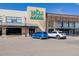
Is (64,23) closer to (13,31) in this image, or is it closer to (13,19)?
(13,19)

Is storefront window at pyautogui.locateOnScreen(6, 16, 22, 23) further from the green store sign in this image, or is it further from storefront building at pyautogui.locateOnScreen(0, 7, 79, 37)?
the green store sign

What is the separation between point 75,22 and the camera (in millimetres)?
51125

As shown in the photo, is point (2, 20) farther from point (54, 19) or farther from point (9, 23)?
point (54, 19)

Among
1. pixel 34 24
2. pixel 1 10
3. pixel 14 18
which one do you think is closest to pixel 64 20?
pixel 34 24

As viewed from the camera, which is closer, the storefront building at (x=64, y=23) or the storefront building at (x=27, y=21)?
the storefront building at (x=27, y=21)

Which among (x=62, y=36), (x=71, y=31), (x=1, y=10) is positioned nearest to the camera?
(x=62, y=36)

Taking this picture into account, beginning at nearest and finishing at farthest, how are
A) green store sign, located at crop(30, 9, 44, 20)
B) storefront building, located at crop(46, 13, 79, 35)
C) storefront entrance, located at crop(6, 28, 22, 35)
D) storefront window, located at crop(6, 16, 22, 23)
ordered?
green store sign, located at crop(30, 9, 44, 20), storefront entrance, located at crop(6, 28, 22, 35), storefront window, located at crop(6, 16, 22, 23), storefront building, located at crop(46, 13, 79, 35)

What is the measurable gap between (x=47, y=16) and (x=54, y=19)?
2014mm

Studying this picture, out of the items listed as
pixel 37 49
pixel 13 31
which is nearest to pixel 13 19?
pixel 13 31

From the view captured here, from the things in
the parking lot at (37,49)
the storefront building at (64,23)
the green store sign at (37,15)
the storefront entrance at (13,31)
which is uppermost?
the green store sign at (37,15)

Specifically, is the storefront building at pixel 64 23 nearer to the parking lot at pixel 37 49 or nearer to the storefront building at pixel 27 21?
the storefront building at pixel 27 21

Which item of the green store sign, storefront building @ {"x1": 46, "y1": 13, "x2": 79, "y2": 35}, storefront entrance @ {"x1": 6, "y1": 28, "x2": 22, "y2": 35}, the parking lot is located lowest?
the parking lot

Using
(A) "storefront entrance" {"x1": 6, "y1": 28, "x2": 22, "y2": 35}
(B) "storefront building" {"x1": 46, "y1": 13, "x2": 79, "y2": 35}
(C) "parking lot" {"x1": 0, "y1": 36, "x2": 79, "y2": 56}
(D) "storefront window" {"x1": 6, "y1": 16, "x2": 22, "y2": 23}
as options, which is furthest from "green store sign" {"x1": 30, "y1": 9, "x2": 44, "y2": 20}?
(C) "parking lot" {"x1": 0, "y1": 36, "x2": 79, "y2": 56}

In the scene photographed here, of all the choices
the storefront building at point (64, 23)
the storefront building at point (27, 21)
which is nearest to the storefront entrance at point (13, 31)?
the storefront building at point (27, 21)
